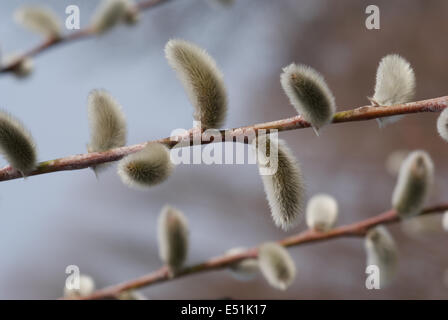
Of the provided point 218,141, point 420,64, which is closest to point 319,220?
point 218,141

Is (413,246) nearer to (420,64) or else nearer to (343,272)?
(343,272)

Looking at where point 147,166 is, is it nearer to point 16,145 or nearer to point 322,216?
point 16,145

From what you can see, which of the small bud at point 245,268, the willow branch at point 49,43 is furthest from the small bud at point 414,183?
the willow branch at point 49,43

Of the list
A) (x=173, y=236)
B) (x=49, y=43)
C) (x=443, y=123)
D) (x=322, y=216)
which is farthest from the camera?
(x=49, y=43)

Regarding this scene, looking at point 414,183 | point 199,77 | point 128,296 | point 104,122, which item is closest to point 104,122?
point 104,122

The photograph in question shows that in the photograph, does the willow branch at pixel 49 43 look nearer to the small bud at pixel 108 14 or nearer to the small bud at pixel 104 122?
the small bud at pixel 108 14
